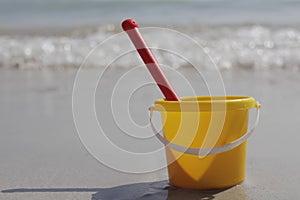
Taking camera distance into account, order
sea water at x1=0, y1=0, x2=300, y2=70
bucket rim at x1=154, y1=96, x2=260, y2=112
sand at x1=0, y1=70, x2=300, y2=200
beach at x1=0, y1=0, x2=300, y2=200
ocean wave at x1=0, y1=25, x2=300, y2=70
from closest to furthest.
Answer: bucket rim at x1=154, y1=96, x2=260, y2=112, sand at x1=0, y1=70, x2=300, y2=200, beach at x1=0, y1=0, x2=300, y2=200, ocean wave at x1=0, y1=25, x2=300, y2=70, sea water at x1=0, y1=0, x2=300, y2=70

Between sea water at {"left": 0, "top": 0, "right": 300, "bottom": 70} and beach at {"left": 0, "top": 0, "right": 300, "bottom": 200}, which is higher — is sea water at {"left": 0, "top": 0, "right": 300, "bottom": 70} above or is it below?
above

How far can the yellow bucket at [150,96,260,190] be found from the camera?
1.69 metres

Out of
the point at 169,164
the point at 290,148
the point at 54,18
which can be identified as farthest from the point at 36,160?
the point at 54,18

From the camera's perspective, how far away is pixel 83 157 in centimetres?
222

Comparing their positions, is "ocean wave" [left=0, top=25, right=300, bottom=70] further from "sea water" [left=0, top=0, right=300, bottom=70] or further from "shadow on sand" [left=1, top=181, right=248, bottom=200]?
Answer: "shadow on sand" [left=1, top=181, right=248, bottom=200]

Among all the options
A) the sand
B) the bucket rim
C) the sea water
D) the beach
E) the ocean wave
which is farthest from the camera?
the sea water

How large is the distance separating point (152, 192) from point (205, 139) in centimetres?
27

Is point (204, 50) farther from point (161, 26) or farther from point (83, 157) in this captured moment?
point (83, 157)

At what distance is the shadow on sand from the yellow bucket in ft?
0.11

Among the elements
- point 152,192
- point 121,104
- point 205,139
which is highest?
point 121,104

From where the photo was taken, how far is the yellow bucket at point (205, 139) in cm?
169

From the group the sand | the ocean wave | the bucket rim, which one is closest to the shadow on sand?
the sand

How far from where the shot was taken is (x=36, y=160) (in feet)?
7.18

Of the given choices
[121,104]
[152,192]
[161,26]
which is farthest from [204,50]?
[152,192]
